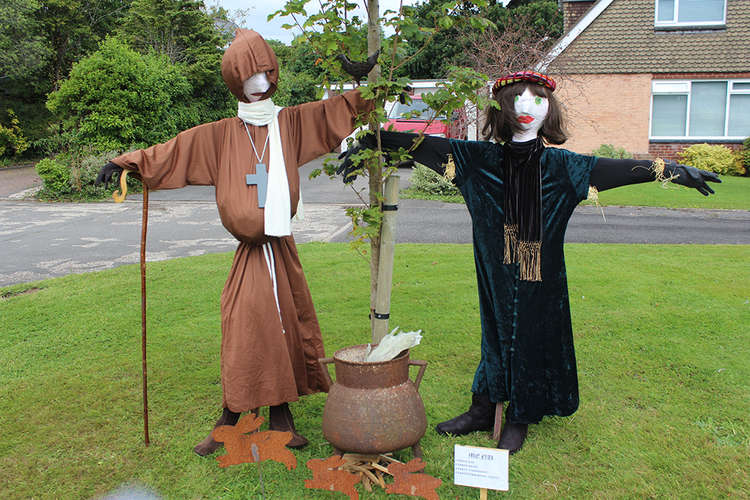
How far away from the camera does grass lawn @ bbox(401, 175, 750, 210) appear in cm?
1165

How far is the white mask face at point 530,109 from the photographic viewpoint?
9.78ft

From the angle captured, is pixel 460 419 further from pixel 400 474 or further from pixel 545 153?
pixel 545 153

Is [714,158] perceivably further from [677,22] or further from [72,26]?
[72,26]

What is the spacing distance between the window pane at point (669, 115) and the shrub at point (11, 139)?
63.0 feet

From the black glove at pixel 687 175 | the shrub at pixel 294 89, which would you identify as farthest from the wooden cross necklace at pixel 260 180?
the shrub at pixel 294 89

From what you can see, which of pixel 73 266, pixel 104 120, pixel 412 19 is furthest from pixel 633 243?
pixel 104 120

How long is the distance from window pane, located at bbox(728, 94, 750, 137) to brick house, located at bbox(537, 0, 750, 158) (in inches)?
1.0

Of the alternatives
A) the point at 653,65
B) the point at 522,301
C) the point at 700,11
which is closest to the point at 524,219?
the point at 522,301

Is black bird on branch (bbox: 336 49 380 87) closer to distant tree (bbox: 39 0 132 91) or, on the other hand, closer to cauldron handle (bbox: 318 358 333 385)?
cauldron handle (bbox: 318 358 333 385)

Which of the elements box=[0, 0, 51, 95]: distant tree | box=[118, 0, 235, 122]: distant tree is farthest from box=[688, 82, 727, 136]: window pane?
box=[0, 0, 51, 95]: distant tree

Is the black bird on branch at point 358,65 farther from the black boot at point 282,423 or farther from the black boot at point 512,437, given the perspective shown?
the black boot at point 512,437

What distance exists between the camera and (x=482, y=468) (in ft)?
8.11

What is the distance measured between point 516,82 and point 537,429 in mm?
1891

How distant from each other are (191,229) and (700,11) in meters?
14.1
